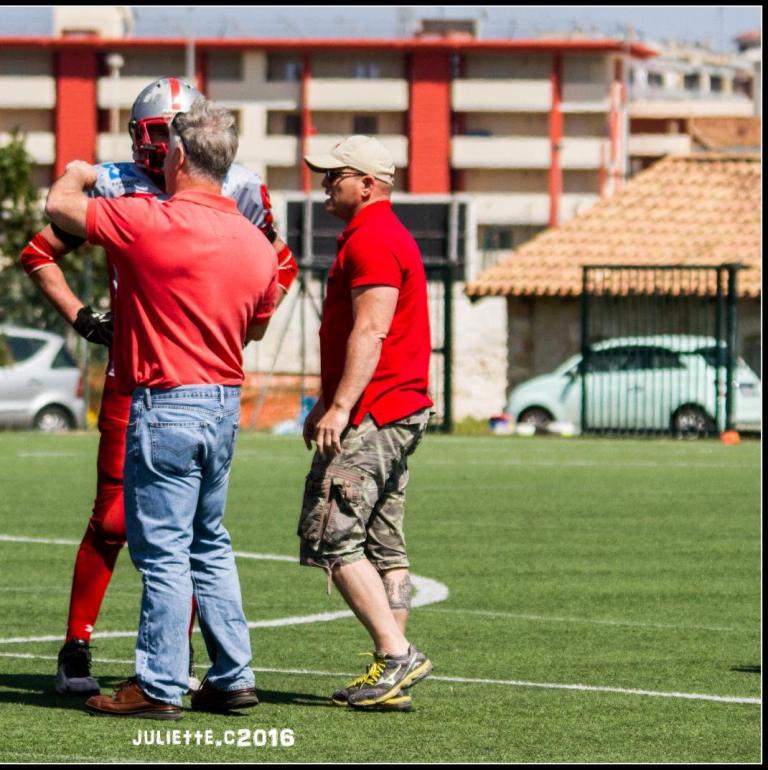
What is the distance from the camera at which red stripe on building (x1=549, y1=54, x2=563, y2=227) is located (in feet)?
351

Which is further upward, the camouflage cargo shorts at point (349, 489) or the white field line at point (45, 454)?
the camouflage cargo shorts at point (349, 489)

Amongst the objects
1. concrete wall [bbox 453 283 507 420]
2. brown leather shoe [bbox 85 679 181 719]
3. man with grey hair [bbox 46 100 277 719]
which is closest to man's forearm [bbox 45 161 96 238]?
man with grey hair [bbox 46 100 277 719]

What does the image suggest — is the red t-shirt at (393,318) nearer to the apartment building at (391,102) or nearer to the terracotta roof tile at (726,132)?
the terracotta roof tile at (726,132)

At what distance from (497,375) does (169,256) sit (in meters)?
57.2

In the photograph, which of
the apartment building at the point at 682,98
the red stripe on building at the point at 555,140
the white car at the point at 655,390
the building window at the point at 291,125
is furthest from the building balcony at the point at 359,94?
the white car at the point at 655,390

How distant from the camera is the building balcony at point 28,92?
10500 cm

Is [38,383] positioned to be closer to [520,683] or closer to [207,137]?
[520,683]

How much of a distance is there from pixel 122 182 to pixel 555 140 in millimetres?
100782

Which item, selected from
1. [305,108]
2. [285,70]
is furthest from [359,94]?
[285,70]

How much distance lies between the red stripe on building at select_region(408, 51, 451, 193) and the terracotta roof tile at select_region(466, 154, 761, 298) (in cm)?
5949

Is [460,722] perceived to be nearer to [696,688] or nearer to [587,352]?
[696,688]

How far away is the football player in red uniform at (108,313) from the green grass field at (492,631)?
27 centimetres

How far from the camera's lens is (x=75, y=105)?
342ft

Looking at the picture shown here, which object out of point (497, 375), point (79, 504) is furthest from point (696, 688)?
point (497, 375)
